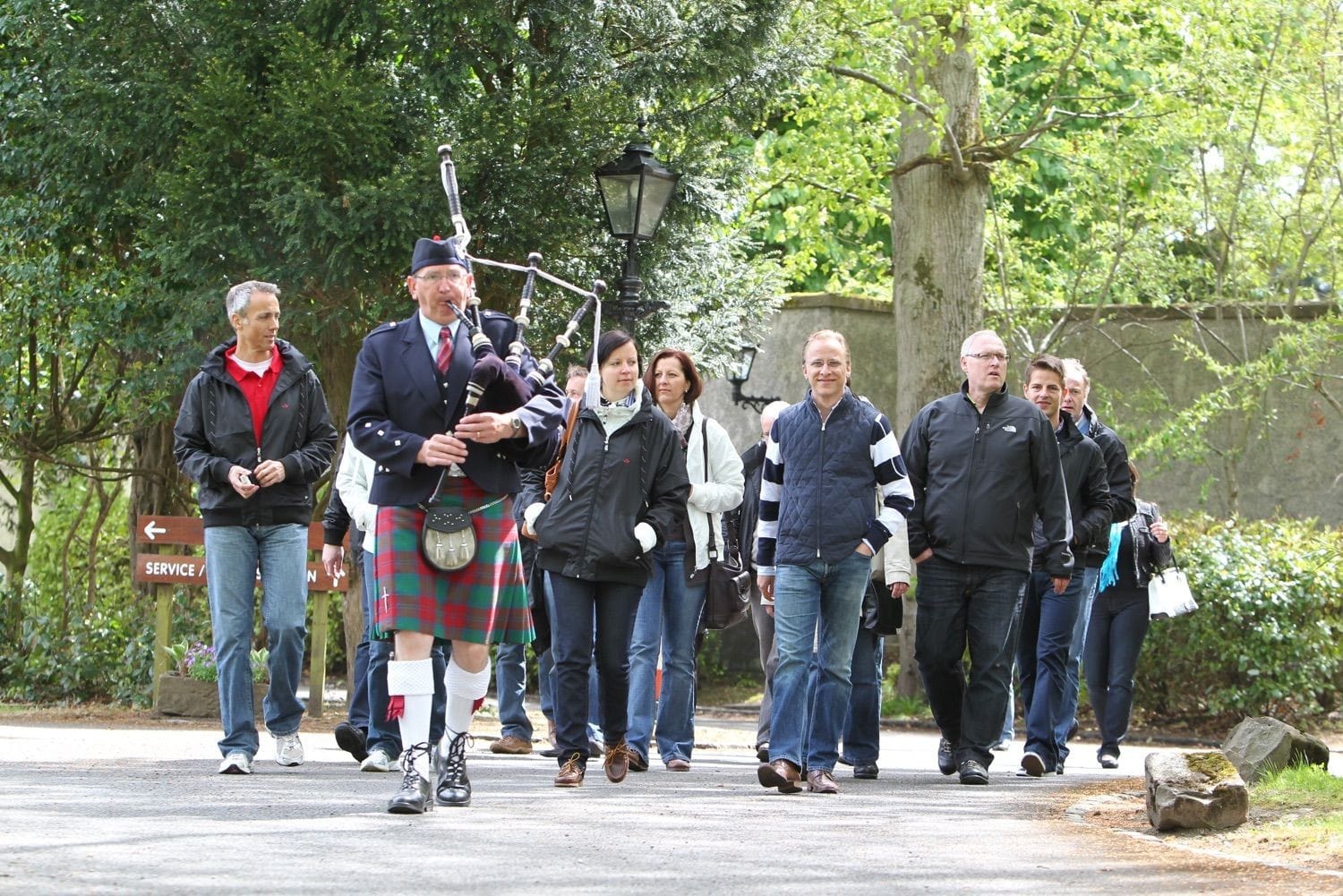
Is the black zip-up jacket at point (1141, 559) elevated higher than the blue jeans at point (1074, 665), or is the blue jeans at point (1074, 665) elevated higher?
the black zip-up jacket at point (1141, 559)

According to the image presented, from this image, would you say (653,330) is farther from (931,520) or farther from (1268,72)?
(1268,72)

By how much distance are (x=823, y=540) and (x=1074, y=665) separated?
2673mm

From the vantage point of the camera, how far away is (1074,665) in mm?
10359

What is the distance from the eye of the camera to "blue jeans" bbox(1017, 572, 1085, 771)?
10133 mm

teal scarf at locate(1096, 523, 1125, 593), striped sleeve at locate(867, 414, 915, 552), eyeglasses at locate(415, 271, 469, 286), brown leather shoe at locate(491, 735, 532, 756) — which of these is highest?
eyeglasses at locate(415, 271, 469, 286)

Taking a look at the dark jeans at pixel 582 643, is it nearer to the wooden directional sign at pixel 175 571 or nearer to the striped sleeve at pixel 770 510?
the striped sleeve at pixel 770 510

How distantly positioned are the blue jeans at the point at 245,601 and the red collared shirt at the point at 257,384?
45 cm

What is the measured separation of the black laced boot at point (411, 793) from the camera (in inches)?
266

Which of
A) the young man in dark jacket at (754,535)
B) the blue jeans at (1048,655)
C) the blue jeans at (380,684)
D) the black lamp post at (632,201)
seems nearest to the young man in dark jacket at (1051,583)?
the blue jeans at (1048,655)

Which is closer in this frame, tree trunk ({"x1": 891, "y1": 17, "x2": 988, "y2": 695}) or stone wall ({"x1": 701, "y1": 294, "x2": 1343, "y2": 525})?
tree trunk ({"x1": 891, "y1": 17, "x2": 988, "y2": 695})

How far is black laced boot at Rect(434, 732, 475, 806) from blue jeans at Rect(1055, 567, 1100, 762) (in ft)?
13.7

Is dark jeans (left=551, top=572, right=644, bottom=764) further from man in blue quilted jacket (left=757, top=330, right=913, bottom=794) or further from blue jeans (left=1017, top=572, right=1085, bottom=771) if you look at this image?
blue jeans (left=1017, top=572, right=1085, bottom=771)

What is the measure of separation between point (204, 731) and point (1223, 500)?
13.3 m

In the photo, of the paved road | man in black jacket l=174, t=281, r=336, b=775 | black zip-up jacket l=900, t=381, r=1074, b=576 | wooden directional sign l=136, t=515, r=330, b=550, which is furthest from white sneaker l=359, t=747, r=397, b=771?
wooden directional sign l=136, t=515, r=330, b=550
